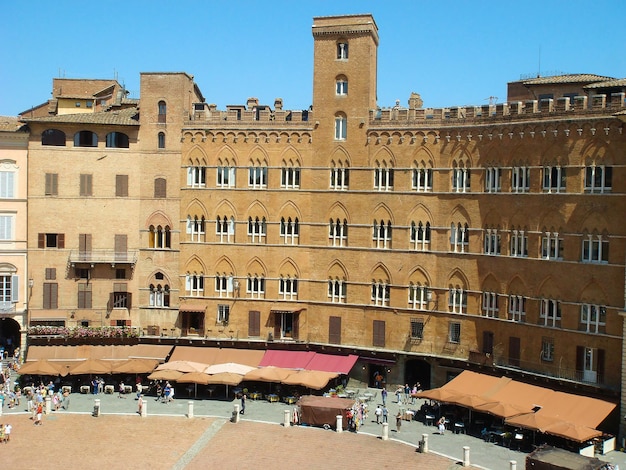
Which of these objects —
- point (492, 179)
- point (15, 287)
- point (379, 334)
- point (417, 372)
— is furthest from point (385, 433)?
point (15, 287)

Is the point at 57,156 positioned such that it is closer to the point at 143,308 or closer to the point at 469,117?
the point at 143,308

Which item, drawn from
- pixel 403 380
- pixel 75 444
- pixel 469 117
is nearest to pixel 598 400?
pixel 403 380

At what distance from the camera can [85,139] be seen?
61219 mm

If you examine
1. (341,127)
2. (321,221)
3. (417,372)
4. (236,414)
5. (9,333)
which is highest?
(341,127)

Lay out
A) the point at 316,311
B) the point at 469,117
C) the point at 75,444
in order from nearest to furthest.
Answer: the point at 75,444 → the point at 469,117 → the point at 316,311

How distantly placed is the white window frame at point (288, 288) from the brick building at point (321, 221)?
0.84 feet

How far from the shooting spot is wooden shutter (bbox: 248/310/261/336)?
5988 centimetres

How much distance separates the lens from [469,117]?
180ft

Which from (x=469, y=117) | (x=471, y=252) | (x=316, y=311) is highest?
(x=469, y=117)

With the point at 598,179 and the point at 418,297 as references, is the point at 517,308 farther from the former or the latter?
the point at 598,179

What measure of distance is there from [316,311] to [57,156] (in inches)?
926

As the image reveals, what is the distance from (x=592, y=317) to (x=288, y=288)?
74.0ft

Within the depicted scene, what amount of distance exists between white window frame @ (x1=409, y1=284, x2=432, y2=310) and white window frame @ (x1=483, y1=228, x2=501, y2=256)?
17.8 ft

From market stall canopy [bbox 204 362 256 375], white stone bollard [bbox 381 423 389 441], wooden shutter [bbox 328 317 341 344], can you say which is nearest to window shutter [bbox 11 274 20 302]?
market stall canopy [bbox 204 362 256 375]
